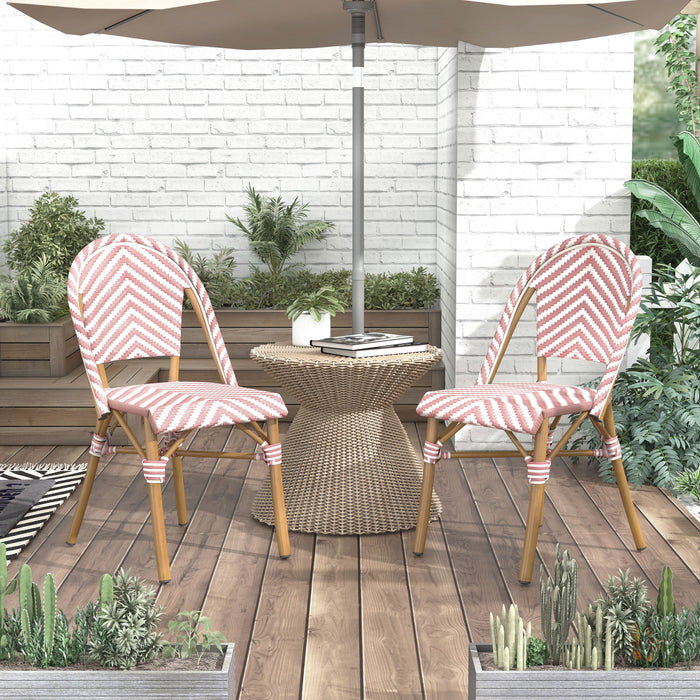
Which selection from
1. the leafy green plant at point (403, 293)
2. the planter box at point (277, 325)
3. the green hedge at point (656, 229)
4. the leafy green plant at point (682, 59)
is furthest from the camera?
the leafy green plant at point (682, 59)

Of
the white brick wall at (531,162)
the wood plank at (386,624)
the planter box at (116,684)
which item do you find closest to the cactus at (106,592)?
the planter box at (116,684)

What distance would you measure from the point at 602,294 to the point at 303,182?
2.81 meters

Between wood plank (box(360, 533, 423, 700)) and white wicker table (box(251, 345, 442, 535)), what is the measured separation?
0.10 m

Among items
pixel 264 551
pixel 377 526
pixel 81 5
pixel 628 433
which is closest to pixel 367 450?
pixel 377 526

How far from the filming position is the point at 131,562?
2.76 m

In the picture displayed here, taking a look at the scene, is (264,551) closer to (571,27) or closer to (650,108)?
(571,27)

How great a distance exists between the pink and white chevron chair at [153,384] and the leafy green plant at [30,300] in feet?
5.18

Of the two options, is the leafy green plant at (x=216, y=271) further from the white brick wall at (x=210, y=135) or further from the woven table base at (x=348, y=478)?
the woven table base at (x=348, y=478)

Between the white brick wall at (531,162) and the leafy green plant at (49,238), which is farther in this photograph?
the leafy green plant at (49,238)

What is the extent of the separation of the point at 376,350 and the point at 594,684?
1534mm

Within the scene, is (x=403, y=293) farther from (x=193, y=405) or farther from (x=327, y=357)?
(x=193, y=405)

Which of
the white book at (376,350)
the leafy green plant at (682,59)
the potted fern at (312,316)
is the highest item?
the leafy green plant at (682,59)

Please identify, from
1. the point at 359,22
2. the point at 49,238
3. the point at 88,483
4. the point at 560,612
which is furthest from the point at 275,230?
the point at 560,612

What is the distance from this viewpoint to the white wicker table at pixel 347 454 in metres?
2.96
